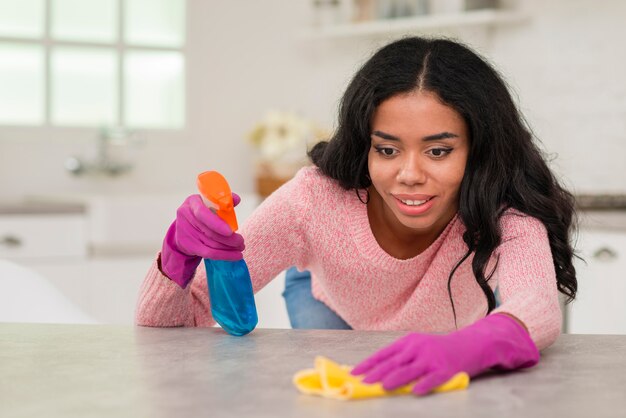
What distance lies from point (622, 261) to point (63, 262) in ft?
5.82

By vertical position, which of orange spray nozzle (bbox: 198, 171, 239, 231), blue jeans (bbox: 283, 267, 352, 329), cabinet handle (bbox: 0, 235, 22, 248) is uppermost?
orange spray nozzle (bbox: 198, 171, 239, 231)

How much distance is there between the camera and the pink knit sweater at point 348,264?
1.37 metres

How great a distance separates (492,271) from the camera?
1.44 meters

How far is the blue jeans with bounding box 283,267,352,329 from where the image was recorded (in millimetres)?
1915

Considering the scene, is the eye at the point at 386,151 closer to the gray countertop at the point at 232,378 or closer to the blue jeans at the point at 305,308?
the gray countertop at the point at 232,378

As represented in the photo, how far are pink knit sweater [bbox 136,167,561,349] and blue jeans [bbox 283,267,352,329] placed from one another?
130 mm

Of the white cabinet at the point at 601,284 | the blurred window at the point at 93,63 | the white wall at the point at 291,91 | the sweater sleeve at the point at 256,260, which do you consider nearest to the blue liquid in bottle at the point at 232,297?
the sweater sleeve at the point at 256,260

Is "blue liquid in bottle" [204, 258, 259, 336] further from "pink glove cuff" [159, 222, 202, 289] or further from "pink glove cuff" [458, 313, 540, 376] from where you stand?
"pink glove cuff" [458, 313, 540, 376]

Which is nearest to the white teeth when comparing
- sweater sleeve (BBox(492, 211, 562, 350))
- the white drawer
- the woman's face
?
the woman's face

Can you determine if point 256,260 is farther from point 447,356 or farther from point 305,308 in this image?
point 447,356

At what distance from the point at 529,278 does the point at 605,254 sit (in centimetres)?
149

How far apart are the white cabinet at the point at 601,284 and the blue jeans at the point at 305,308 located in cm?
91

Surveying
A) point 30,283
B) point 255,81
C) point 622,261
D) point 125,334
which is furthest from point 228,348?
point 255,81

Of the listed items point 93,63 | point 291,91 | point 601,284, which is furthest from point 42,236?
point 601,284
